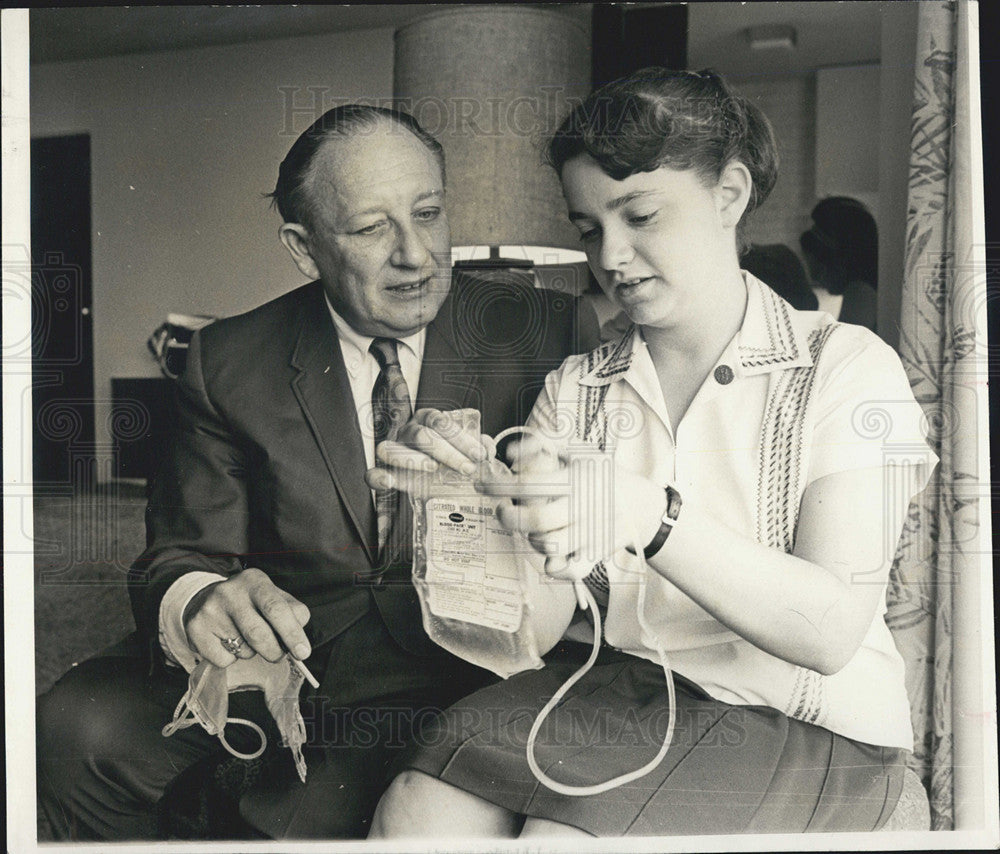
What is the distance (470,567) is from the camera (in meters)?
1.66

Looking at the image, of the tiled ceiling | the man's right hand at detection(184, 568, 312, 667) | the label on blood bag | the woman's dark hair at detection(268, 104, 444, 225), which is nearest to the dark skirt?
the label on blood bag

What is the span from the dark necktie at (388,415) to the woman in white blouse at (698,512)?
0.05 m

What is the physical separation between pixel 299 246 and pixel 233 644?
2.35 feet

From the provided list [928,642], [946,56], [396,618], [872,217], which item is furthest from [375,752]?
[946,56]

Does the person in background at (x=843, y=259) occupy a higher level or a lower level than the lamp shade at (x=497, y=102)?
lower

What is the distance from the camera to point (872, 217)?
5.54 ft

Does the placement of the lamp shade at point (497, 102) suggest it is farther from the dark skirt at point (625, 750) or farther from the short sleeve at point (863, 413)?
the dark skirt at point (625, 750)

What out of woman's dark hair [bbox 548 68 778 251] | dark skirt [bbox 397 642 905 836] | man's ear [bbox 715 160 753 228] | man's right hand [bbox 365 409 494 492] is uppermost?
woman's dark hair [bbox 548 68 778 251]

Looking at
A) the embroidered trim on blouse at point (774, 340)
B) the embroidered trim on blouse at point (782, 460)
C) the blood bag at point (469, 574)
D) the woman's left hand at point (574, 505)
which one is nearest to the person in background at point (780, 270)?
the embroidered trim on blouse at point (774, 340)

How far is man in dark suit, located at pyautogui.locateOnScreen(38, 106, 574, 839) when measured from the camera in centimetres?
165

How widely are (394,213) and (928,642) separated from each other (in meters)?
1.24

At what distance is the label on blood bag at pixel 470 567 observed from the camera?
1656mm

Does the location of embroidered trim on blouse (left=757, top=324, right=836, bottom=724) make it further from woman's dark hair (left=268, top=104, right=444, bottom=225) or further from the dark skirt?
woman's dark hair (left=268, top=104, right=444, bottom=225)

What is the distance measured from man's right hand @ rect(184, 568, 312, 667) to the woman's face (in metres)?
0.80
